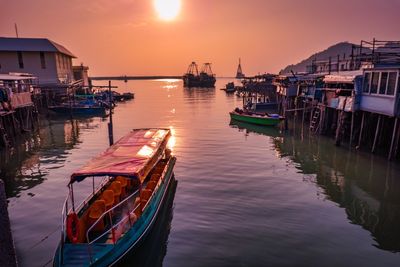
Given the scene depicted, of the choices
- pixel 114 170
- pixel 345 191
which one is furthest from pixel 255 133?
pixel 114 170

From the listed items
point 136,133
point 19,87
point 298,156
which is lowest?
point 298,156

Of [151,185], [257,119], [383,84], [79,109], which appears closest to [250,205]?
[151,185]

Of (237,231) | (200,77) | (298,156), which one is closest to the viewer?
(237,231)

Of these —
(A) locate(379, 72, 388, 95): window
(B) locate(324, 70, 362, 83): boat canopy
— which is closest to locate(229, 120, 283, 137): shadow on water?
(B) locate(324, 70, 362, 83): boat canopy

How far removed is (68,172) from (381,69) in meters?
25.3

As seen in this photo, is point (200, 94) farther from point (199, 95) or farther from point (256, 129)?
point (256, 129)

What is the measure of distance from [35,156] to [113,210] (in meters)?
17.3

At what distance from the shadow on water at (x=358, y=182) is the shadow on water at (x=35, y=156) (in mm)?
19079

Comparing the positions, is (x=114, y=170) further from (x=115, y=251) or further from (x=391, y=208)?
(x=391, y=208)

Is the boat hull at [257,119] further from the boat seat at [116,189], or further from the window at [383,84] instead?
the boat seat at [116,189]

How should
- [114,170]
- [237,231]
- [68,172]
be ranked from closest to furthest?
[114,170] → [237,231] → [68,172]

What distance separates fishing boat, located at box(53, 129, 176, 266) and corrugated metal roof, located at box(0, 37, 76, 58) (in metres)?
45.3

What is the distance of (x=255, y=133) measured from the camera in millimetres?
36438

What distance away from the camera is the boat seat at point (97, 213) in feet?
38.0
